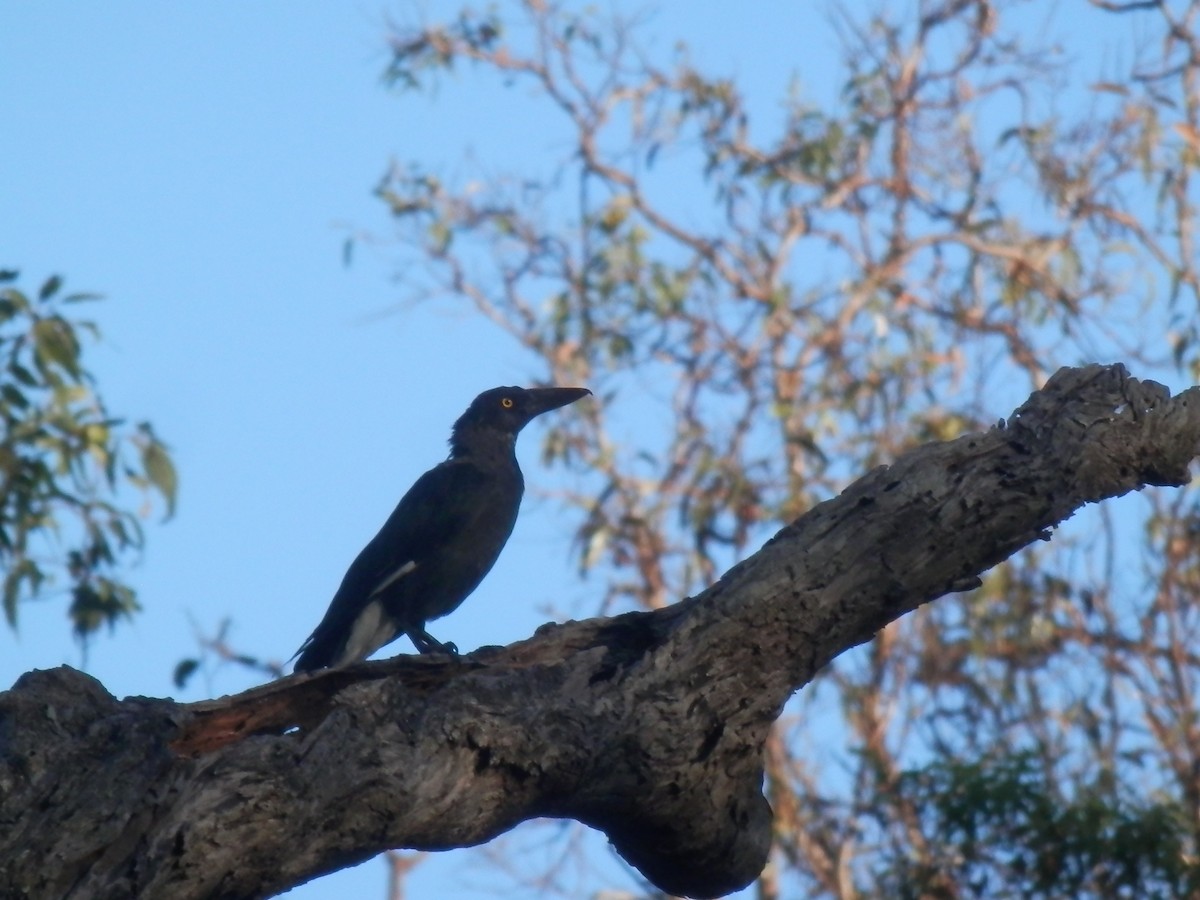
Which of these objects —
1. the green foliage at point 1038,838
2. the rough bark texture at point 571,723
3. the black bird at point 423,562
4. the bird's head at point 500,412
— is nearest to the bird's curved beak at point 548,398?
the bird's head at point 500,412

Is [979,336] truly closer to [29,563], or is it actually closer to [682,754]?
[29,563]

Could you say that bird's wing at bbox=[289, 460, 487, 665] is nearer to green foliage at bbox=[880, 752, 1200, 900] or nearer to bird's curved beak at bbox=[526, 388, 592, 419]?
bird's curved beak at bbox=[526, 388, 592, 419]

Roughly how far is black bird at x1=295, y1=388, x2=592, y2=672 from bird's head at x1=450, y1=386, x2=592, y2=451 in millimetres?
305

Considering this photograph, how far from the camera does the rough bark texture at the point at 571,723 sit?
9.37 ft

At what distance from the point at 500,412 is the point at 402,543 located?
3.03 feet

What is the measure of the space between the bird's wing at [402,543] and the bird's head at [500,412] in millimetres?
342

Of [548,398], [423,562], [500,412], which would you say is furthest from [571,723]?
[548,398]

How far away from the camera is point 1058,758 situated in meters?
8.41

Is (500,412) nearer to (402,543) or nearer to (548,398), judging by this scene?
(548,398)

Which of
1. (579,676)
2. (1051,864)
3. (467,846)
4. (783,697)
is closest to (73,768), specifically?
(467,846)

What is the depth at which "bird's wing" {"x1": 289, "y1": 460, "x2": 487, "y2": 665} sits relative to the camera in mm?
5918

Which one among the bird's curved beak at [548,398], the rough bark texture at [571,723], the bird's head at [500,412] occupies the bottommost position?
the rough bark texture at [571,723]

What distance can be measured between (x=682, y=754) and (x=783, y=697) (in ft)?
0.90

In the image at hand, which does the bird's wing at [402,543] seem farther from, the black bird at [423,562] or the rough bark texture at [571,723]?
the rough bark texture at [571,723]
